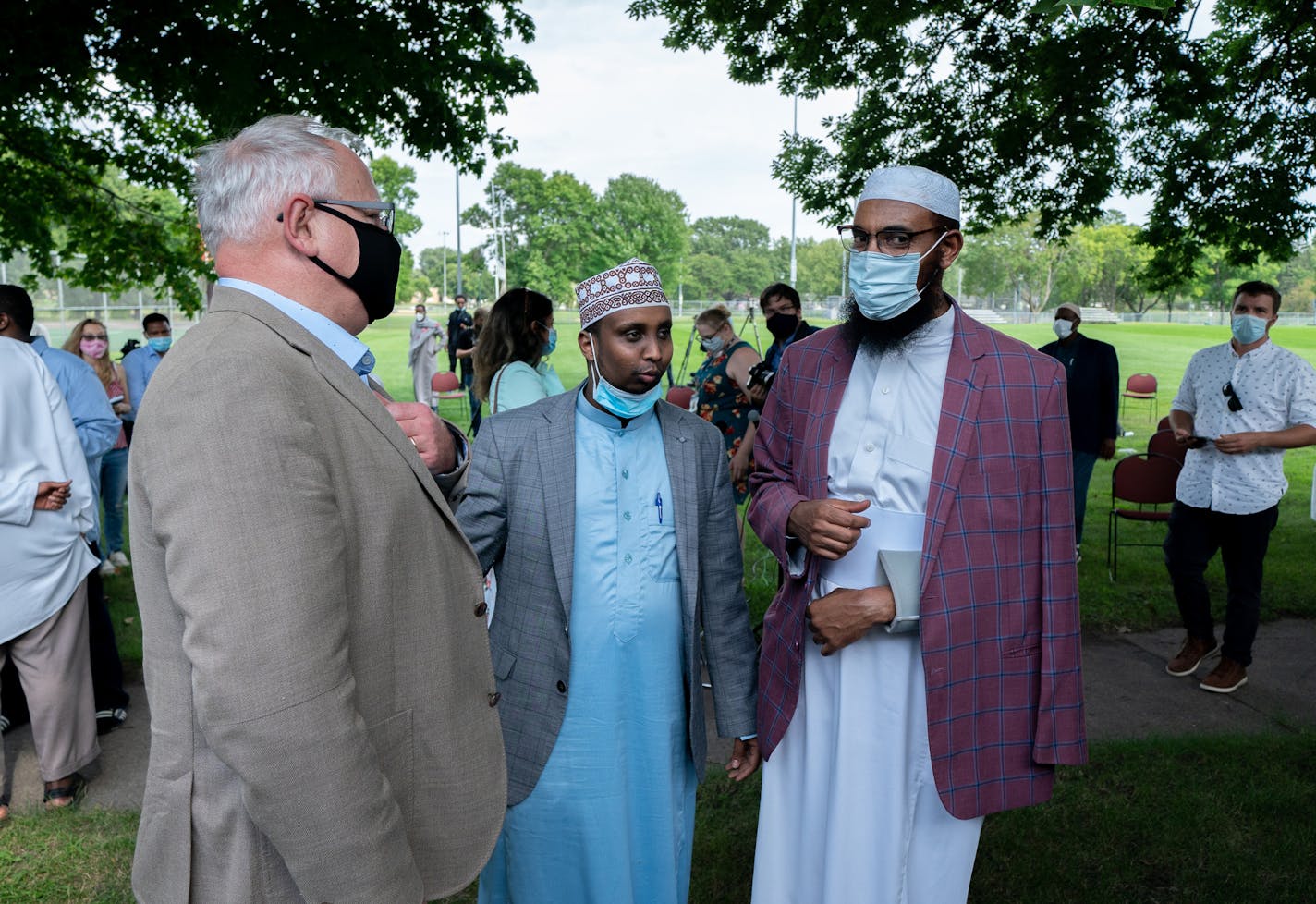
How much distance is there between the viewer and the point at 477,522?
2.88 meters

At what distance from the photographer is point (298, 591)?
4.78ft

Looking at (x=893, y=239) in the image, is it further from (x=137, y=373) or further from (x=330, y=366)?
(x=137, y=373)

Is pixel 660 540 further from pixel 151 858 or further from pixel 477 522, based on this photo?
pixel 151 858

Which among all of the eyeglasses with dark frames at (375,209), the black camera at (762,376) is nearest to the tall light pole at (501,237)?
the black camera at (762,376)

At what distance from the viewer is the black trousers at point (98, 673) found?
5617 millimetres

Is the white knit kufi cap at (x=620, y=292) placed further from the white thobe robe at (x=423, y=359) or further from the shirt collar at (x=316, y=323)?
the white thobe robe at (x=423, y=359)

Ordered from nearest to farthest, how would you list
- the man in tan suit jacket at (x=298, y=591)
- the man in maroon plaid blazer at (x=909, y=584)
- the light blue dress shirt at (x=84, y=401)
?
the man in tan suit jacket at (x=298, y=591)
the man in maroon plaid blazer at (x=909, y=584)
the light blue dress shirt at (x=84, y=401)

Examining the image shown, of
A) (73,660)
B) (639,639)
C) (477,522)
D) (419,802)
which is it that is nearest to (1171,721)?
(639,639)

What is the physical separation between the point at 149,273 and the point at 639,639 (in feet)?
34.9

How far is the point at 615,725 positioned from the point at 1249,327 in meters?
4.99

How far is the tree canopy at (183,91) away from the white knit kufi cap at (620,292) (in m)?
3.94

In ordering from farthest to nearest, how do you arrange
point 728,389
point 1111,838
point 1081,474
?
point 1081,474, point 728,389, point 1111,838

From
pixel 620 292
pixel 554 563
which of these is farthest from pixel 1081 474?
pixel 554 563

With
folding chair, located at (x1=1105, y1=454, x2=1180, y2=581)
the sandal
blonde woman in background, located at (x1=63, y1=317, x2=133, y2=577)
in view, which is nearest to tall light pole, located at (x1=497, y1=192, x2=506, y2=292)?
blonde woman in background, located at (x1=63, y1=317, x2=133, y2=577)
